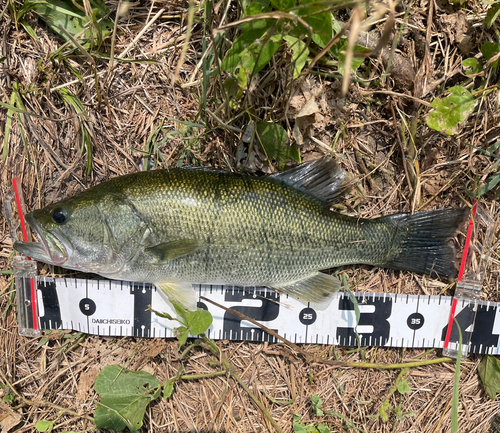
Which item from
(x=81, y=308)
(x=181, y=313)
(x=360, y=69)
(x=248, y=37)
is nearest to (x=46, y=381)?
(x=81, y=308)

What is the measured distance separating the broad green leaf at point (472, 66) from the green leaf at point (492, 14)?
24 cm

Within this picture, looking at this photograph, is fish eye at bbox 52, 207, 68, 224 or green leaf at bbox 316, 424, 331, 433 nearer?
fish eye at bbox 52, 207, 68, 224

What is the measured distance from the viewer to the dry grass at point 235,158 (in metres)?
2.77

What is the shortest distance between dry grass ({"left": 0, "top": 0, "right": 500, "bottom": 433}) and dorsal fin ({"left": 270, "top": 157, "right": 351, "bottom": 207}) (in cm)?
16

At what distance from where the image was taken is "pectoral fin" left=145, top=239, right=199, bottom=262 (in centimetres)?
247

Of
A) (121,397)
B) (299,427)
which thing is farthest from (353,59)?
(121,397)

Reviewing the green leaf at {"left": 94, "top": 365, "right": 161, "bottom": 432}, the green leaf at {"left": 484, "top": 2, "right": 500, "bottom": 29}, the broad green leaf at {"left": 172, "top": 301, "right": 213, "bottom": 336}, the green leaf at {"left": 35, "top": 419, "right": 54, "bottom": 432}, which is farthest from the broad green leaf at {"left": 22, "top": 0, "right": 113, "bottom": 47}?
the green leaf at {"left": 35, "top": 419, "right": 54, "bottom": 432}

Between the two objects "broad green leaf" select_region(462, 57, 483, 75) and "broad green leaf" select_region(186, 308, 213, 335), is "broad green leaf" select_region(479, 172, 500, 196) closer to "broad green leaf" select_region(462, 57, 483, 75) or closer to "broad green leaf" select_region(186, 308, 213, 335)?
"broad green leaf" select_region(462, 57, 483, 75)

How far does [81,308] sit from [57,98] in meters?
1.66

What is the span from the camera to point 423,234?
9.17 feet

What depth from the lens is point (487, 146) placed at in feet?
9.42

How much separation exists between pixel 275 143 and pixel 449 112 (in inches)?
50.6

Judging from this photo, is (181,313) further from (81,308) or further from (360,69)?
(360,69)

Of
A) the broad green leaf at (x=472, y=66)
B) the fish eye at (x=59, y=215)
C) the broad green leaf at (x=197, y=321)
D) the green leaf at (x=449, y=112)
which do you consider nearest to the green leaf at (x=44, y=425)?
the broad green leaf at (x=197, y=321)
